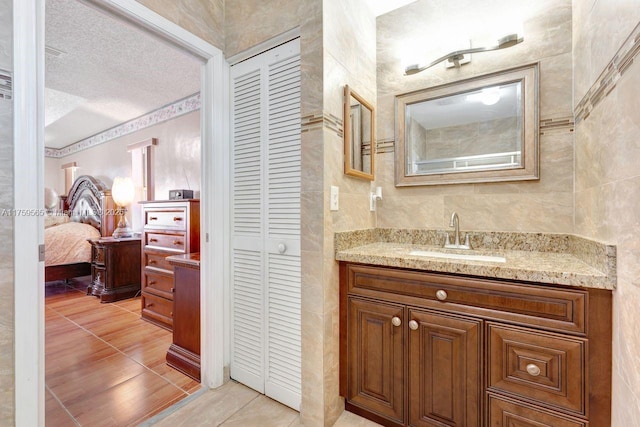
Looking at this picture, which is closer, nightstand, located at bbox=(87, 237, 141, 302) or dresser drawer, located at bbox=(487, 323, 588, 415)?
dresser drawer, located at bbox=(487, 323, 588, 415)

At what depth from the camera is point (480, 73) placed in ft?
5.36

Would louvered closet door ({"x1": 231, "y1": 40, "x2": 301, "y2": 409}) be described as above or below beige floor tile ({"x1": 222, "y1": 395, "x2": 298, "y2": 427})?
above

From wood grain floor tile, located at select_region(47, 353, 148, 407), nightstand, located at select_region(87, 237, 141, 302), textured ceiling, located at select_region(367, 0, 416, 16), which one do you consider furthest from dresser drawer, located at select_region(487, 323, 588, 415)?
nightstand, located at select_region(87, 237, 141, 302)

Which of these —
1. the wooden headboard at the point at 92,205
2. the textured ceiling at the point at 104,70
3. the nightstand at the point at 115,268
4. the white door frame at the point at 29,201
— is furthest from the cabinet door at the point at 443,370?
the wooden headboard at the point at 92,205

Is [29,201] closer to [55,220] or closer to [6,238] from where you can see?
[6,238]

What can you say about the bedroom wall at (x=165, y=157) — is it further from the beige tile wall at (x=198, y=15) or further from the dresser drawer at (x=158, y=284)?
the beige tile wall at (x=198, y=15)

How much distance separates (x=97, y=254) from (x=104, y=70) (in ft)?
7.68

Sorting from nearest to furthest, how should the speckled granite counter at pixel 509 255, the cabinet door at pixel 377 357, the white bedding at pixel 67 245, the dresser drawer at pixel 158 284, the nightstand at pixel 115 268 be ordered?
the speckled granite counter at pixel 509 255, the cabinet door at pixel 377 357, the dresser drawer at pixel 158 284, the nightstand at pixel 115 268, the white bedding at pixel 67 245

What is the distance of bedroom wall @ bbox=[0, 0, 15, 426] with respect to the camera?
3.28 ft

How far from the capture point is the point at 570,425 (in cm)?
101

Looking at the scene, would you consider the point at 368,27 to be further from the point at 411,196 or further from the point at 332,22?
the point at 411,196

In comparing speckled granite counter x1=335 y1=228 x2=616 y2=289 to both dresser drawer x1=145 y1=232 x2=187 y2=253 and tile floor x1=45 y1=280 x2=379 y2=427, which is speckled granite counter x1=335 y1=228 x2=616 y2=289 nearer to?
tile floor x1=45 y1=280 x2=379 y2=427

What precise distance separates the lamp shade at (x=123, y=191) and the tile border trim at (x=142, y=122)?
2.75 feet

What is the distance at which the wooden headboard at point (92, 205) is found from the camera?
14.4ft
